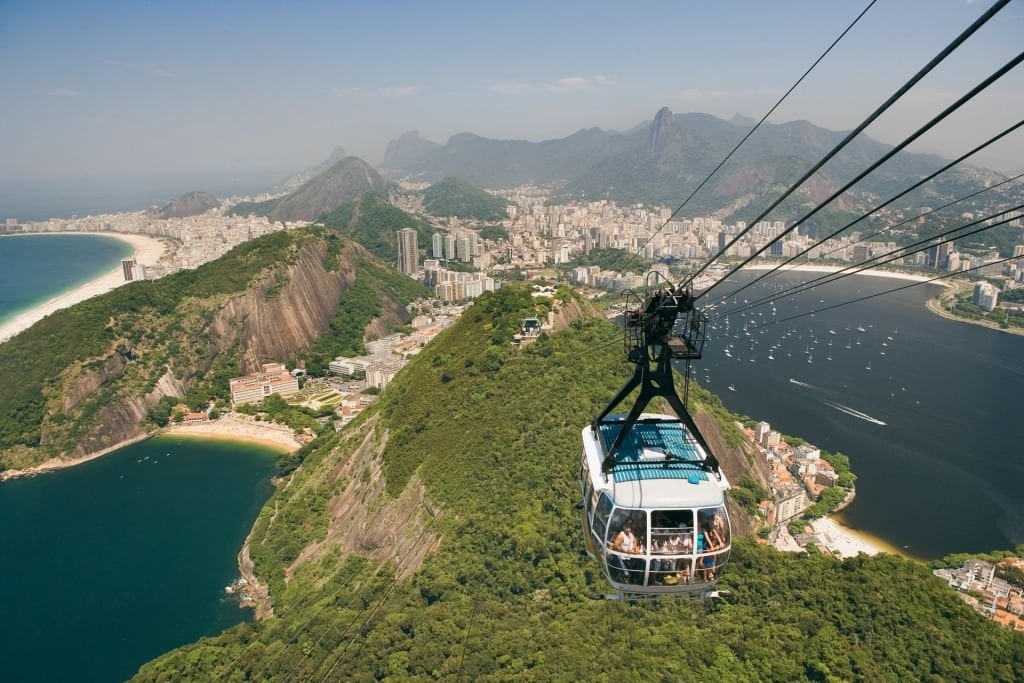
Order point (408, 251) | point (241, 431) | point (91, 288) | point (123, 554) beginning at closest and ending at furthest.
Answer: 1. point (123, 554)
2. point (241, 431)
3. point (91, 288)
4. point (408, 251)

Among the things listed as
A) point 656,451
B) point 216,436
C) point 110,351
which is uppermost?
point 656,451

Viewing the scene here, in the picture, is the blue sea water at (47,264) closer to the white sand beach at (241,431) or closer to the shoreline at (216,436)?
the shoreline at (216,436)

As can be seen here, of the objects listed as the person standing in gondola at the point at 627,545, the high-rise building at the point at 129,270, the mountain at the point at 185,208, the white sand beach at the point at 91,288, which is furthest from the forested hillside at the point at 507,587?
the mountain at the point at 185,208

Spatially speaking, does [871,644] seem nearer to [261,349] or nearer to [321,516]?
[321,516]

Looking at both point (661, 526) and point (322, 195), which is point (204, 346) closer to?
point (661, 526)

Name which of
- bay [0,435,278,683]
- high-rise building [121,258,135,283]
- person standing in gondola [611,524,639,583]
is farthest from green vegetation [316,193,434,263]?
person standing in gondola [611,524,639,583]

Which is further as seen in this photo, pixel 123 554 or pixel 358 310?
pixel 358 310

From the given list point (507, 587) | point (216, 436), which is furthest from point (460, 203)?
point (507, 587)
